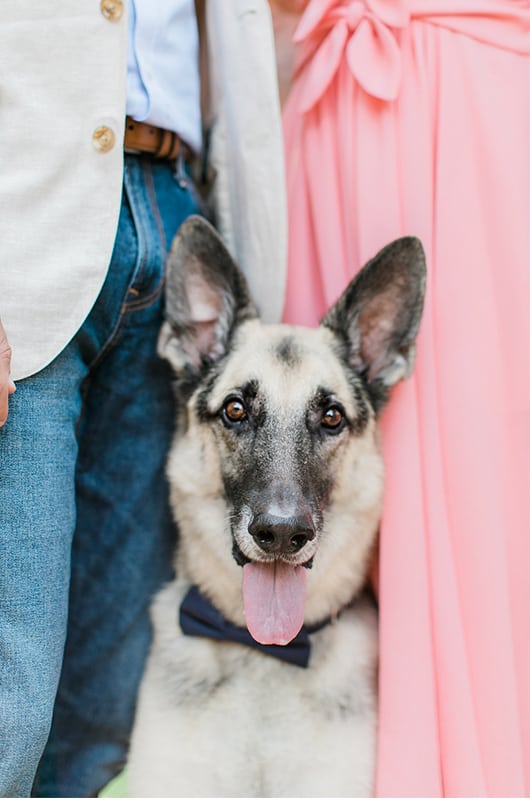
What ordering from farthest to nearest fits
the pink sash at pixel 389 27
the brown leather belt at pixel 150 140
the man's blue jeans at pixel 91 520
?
the brown leather belt at pixel 150 140 → the pink sash at pixel 389 27 → the man's blue jeans at pixel 91 520

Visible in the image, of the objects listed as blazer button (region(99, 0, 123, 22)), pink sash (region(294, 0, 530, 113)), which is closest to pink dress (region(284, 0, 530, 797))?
pink sash (region(294, 0, 530, 113))

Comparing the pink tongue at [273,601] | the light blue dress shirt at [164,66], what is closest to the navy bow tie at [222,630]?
the pink tongue at [273,601]

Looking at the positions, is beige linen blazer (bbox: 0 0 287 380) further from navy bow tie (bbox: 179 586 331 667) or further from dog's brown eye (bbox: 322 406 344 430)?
navy bow tie (bbox: 179 586 331 667)

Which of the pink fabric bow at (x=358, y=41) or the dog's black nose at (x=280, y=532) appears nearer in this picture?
the dog's black nose at (x=280, y=532)

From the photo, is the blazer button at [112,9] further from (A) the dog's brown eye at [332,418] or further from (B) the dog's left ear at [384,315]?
(A) the dog's brown eye at [332,418]

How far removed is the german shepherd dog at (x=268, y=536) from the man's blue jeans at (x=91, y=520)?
0.17 m

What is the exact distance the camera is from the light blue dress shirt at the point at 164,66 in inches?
88.4

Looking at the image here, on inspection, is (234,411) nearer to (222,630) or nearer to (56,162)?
(222,630)

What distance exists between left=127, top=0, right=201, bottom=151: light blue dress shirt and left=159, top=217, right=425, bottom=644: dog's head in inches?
14.2

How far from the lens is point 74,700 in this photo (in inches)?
110

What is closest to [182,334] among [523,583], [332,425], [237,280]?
A: [237,280]

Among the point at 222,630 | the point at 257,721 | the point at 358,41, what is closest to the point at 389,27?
the point at 358,41

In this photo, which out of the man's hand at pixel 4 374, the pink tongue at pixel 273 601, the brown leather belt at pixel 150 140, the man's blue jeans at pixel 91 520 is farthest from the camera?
the brown leather belt at pixel 150 140

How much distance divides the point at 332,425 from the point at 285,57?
155 centimetres
